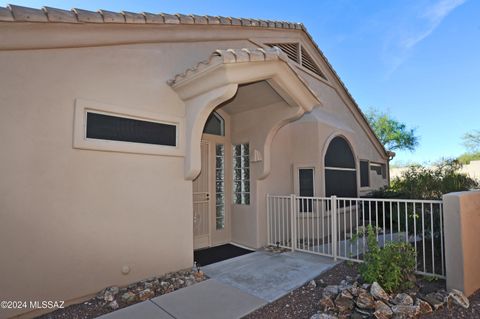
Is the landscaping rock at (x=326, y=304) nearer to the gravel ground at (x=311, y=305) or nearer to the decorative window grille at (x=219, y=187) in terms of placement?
the gravel ground at (x=311, y=305)

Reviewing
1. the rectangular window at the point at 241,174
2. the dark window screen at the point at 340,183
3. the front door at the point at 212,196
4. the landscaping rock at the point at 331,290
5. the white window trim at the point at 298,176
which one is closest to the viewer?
the landscaping rock at the point at 331,290

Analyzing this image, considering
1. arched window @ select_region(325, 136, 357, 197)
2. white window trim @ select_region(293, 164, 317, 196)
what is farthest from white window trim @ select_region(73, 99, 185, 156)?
arched window @ select_region(325, 136, 357, 197)

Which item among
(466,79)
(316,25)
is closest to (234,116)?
(316,25)

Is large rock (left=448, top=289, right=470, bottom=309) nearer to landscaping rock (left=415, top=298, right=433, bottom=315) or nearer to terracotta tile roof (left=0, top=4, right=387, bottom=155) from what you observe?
landscaping rock (left=415, top=298, right=433, bottom=315)

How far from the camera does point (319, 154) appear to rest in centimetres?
687

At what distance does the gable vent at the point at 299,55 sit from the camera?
773 cm

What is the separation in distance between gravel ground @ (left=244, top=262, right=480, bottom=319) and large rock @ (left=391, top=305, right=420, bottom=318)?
0.64 ft

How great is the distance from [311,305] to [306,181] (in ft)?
13.4

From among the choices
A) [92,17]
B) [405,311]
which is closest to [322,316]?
[405,311]

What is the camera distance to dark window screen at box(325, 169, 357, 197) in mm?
7273

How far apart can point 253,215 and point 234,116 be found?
8.71ft

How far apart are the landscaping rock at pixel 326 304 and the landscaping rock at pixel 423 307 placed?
0.97 meters

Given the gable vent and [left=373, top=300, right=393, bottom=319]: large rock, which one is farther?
the gable vent

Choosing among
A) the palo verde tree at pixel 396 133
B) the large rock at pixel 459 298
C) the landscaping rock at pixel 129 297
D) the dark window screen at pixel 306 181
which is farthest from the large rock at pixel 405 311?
the palo verde tree at pixel 396 133
